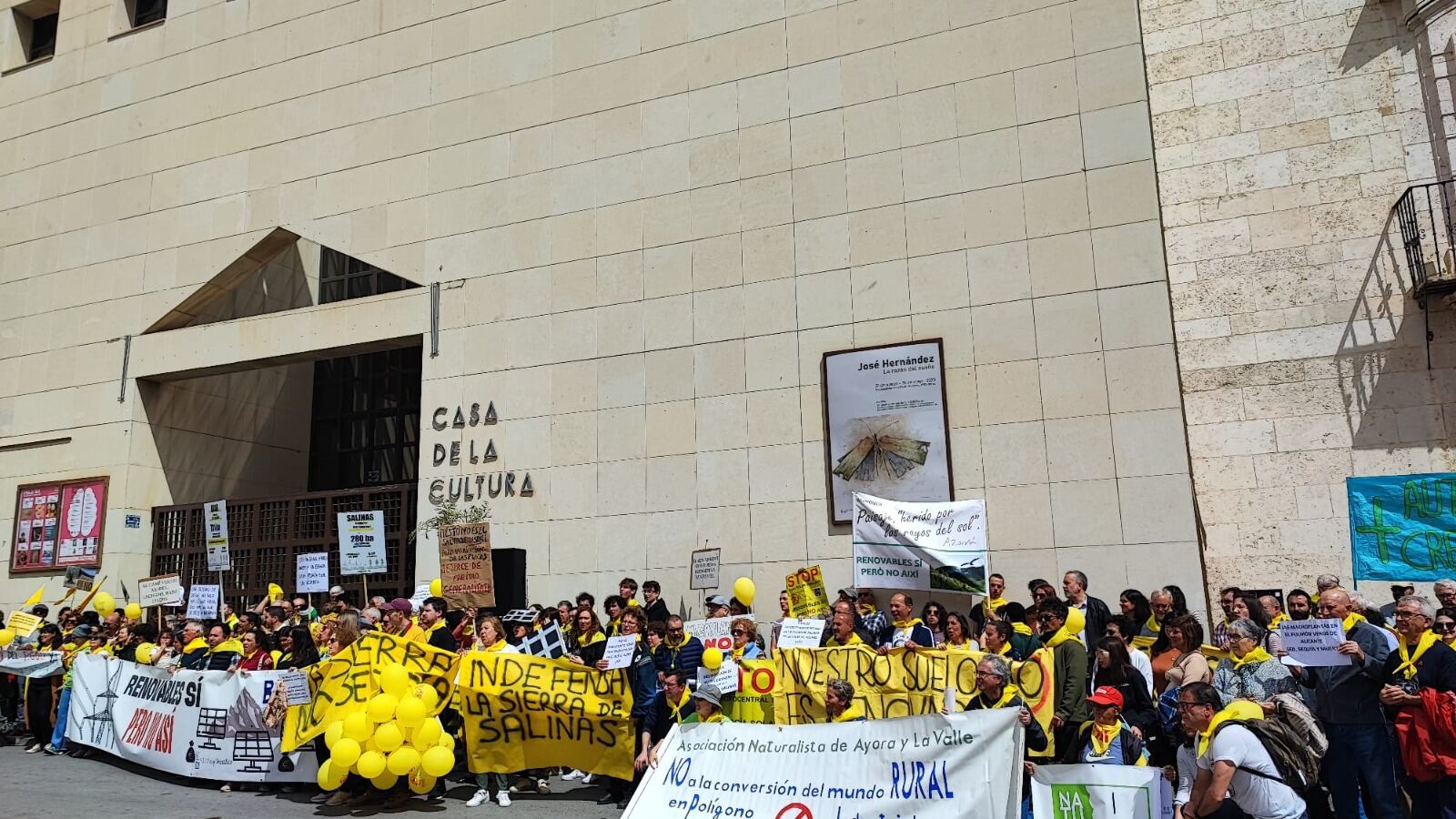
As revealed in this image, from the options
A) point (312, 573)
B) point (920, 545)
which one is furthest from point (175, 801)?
point (920, 545)

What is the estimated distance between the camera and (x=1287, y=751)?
6562mm

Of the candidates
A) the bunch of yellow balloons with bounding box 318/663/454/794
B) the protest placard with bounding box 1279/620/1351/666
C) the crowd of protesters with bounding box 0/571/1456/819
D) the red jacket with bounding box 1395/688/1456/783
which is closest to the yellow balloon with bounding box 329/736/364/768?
the bunch of yellow balloons with bounding box 318/663/454/794

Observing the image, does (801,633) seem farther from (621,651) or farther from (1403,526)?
(1403,526)

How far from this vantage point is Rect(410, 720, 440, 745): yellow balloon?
980 centimetres

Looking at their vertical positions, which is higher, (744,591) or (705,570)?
(705,570)

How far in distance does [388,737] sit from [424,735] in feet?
1.04

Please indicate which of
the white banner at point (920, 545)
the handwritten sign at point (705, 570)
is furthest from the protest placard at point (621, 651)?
the handwritten sign at point (705, 570)

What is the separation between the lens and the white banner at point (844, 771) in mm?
7359

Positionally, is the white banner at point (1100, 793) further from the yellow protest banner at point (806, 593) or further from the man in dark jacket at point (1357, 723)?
the yellow protest banner at point (806, 593)

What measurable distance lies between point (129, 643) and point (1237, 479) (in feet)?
46.6

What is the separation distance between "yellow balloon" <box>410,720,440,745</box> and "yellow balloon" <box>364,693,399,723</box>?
254mm

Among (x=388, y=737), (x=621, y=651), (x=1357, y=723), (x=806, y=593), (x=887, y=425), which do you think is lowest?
(x=388, y=737)

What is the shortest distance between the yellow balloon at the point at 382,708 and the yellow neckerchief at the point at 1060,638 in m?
5.63

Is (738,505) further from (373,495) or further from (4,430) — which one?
(4,430)
